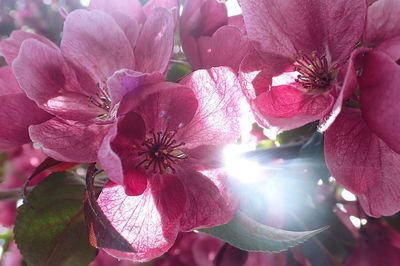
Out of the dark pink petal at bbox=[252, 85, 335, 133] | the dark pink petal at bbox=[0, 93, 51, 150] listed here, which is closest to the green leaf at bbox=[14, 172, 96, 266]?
the dark pink petal at bbox=[0, 93, 51, 150]

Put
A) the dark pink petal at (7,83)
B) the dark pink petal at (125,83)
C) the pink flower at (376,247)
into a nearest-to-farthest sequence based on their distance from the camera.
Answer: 1. the dark pink petal at (125,83)
2. the dark pink petal at (7,83)
3. the pink flower at (376,247)

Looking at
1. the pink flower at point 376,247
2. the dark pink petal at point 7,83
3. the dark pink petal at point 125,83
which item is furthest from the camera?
the pink flower at point 376,247

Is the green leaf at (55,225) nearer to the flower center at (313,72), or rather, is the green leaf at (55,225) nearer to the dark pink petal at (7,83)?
the dark pink petal at (7,83)

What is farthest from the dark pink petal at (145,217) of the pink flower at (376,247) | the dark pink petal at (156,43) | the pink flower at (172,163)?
the pink flower at (376,247)

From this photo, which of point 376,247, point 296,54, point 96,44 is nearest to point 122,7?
point 96,44

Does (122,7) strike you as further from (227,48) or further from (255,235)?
(255,235)

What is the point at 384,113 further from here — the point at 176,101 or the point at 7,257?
the point at 7,257

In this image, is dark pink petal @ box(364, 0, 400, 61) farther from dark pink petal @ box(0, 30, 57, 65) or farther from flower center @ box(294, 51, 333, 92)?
dark pink petal @ box(0, 30, 57, 65)
